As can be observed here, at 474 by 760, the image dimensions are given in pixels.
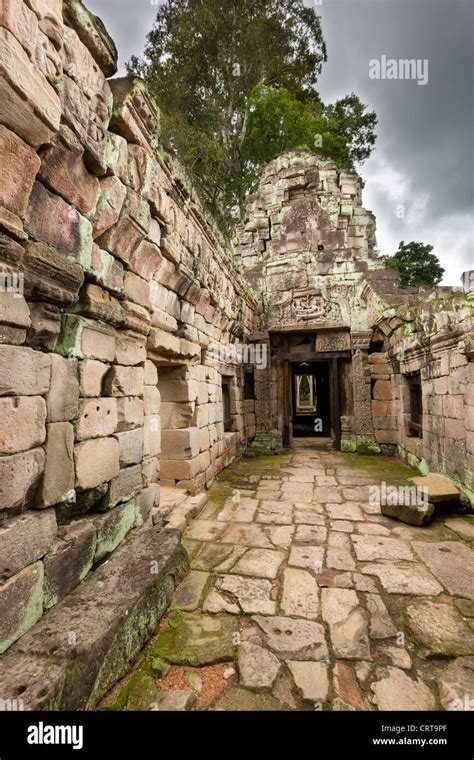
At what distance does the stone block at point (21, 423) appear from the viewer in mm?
1608

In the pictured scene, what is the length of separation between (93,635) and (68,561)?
1.57 feet

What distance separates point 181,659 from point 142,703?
0.33 meters

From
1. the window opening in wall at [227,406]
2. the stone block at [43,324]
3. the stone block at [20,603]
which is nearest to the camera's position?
the stone block at [20,603]

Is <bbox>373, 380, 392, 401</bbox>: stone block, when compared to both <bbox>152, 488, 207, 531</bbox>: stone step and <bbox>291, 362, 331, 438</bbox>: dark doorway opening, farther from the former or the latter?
<bbox>152, 488, 207, 531</bbox>: stone step

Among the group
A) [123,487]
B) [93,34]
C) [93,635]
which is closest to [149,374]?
[123,487]

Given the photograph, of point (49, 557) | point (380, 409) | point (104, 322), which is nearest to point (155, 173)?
point (104, 322)

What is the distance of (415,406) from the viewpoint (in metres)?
6.86

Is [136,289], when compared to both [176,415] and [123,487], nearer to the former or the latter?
[123,487]

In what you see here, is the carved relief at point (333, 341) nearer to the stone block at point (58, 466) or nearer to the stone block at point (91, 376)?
the stone block at point (91, 376)

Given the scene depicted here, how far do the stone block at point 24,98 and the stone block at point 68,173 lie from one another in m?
0.14

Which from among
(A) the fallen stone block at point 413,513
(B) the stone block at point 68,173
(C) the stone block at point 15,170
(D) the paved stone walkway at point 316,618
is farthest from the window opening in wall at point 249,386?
(C) the stone block at point 15,170

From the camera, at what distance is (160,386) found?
14.5ft

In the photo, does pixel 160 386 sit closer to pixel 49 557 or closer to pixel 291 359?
pixel 49 557

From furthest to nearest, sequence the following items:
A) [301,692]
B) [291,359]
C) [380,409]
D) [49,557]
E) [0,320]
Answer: [291,359], [380,409], [49,557], [301,692], [0,320]
